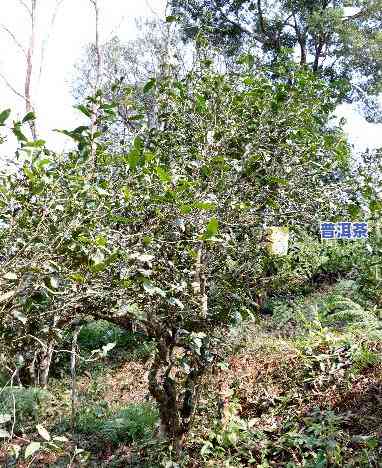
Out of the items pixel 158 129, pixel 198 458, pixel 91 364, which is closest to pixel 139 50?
pixel 91 364

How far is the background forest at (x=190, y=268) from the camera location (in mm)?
1952

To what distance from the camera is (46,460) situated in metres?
4.04

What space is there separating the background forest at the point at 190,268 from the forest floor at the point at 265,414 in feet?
0.05

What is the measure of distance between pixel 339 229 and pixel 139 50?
11.0m

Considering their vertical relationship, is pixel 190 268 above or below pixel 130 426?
above

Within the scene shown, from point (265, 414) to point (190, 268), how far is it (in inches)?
71.4

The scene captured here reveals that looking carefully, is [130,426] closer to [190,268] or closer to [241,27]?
[190,268]

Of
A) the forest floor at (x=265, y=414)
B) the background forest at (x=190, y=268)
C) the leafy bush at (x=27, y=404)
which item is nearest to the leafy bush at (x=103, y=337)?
the background forest at (x=190, y=268)

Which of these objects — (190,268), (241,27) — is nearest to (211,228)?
(190,268)

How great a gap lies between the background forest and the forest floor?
0.02 metres

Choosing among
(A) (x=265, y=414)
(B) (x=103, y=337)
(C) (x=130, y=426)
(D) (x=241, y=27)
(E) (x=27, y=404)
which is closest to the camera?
(A) (x=265, y=414)

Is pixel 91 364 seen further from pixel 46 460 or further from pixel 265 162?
pixel 265 162

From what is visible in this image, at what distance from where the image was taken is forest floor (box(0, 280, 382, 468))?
11.4 feet

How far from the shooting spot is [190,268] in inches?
113
